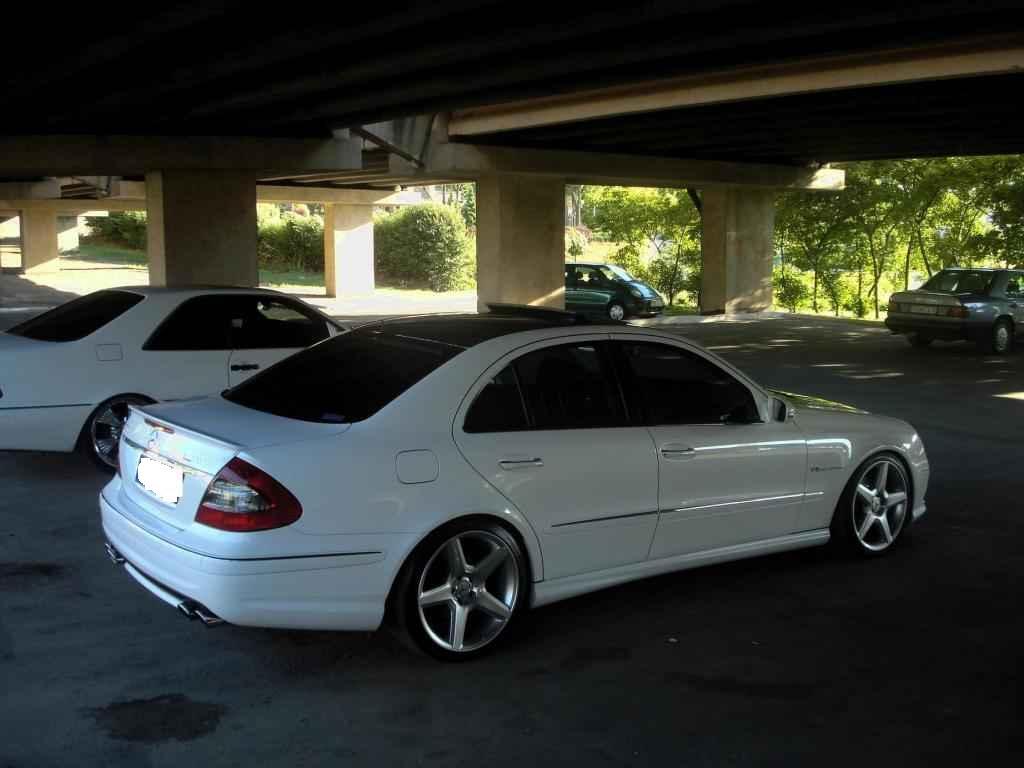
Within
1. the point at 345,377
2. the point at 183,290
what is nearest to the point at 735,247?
the point at 183,290

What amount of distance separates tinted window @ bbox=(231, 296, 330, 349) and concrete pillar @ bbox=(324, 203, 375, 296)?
3165 cm

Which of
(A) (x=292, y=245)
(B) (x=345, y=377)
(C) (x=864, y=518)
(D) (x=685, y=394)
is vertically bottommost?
(C) (x=864, y=518)

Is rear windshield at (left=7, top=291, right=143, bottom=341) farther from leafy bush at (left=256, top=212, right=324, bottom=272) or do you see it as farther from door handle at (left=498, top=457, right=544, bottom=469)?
leafy bush at (left=256, top=212, right=324, bottom=272)

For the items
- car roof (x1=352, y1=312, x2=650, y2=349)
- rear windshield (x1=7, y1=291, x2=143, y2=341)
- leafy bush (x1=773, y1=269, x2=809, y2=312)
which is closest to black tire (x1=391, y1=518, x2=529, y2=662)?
car roof (x1=352, y1=312, x2=650, y2=349)

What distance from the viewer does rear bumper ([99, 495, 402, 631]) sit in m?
4.34

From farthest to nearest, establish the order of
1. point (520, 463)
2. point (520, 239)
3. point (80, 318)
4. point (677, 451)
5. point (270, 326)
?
point (520, 239), point (270, 326), point (80, 318), point (677, 451), point (520, 463)

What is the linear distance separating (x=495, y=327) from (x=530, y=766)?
2269mm

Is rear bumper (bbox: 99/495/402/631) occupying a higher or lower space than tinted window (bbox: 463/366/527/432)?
lower

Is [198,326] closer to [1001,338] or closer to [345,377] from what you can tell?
[345,377]

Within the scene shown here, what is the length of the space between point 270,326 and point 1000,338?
1500 centimetres

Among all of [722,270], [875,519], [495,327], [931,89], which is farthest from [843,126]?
[495,327]

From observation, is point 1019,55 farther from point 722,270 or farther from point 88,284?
point 88,284

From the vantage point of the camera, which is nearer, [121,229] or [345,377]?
[345,377]

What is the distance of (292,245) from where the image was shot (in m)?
52.7
